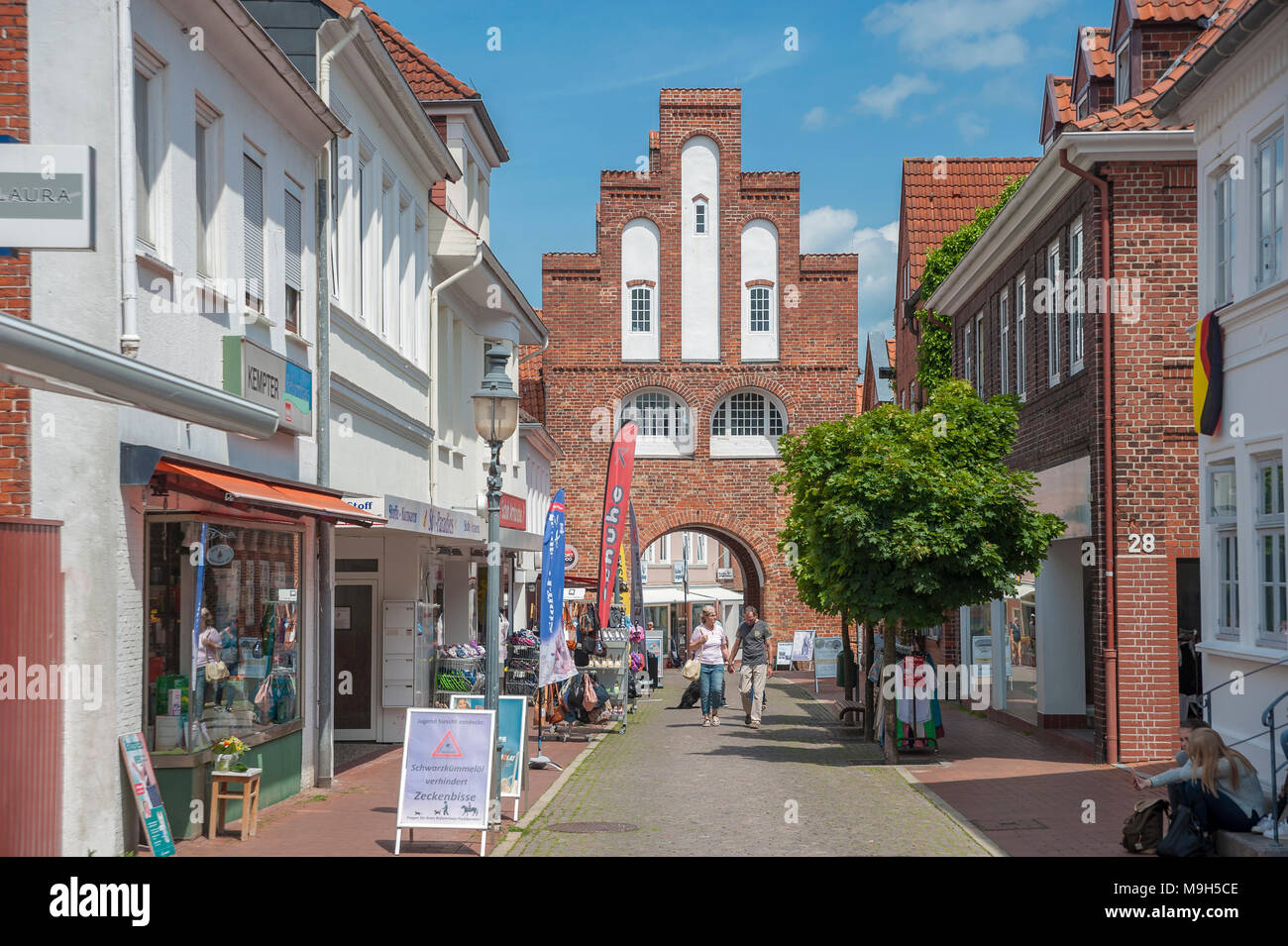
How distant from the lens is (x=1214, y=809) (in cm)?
1012

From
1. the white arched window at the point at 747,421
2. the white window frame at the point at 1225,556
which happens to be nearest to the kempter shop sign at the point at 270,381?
the white window frame at the point at 1225,556

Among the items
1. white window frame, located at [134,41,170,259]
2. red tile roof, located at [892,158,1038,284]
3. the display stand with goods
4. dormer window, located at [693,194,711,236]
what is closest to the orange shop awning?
white window frame, located at [134,41,170,259]

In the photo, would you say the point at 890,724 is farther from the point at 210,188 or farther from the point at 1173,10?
the point at 210,188

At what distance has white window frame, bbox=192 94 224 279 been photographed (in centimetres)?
1202

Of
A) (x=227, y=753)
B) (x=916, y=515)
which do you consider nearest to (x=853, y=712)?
(x=916, y=515)

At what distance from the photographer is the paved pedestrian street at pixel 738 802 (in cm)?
1152

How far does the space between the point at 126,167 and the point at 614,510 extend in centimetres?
1304

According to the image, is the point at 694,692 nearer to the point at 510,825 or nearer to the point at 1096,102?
the point at 1096,102

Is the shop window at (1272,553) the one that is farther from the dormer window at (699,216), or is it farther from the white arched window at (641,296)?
the dormer window at (699,216)

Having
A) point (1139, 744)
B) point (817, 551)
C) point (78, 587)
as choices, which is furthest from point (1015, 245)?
point (78, 587)

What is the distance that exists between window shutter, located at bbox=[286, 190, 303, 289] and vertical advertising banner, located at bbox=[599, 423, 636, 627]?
307 inches

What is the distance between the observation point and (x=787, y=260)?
42500 mm

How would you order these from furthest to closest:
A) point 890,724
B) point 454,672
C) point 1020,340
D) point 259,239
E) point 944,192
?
point 944,192 → point 1020,340 → point 454,672 → point 890,724 → point 259,239

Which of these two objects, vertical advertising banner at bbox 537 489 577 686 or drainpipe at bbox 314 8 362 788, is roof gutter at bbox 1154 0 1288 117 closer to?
vertical advertising banner at bbox 537 489 577 686
